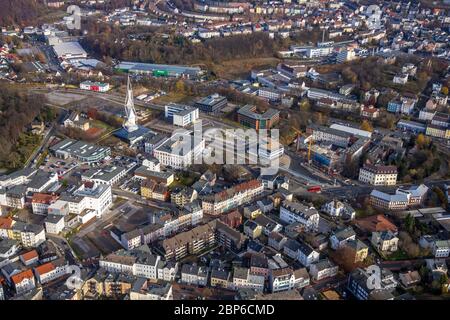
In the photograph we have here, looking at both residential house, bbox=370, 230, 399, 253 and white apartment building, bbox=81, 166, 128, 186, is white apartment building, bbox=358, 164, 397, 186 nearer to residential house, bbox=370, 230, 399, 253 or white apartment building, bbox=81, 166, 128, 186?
residential house, bbox=370, 230, 399, 253

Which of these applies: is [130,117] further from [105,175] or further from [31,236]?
[31,236]

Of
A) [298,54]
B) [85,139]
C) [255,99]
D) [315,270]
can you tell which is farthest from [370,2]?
[315,270]

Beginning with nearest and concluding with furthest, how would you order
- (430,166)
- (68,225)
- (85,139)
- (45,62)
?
1. (68,225)
2. (430,166)
3. (85,139)
4. (45,62)

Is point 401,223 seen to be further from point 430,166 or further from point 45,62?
point 45,62

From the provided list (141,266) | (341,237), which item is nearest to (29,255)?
(141,266)

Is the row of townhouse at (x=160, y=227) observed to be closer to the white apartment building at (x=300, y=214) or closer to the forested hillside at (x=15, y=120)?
the white apartment building at (x=300, y=214)
